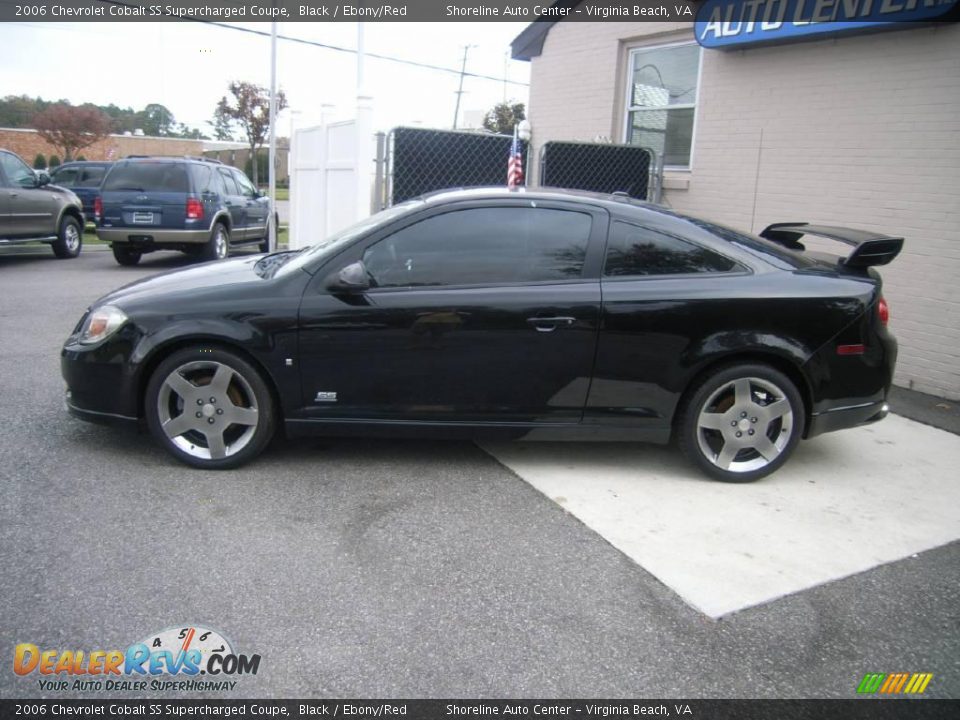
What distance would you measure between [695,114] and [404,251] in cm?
513

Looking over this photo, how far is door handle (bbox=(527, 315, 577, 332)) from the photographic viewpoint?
4.10 metres

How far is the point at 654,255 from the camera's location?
14.0ft

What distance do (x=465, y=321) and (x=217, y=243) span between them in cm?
1024

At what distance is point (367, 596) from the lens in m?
3.03

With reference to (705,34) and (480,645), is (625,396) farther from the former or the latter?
(705,34)

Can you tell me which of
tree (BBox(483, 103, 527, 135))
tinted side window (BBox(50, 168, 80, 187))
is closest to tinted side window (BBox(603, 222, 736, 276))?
tinted side window (BBox(50, 168, 80, 187))

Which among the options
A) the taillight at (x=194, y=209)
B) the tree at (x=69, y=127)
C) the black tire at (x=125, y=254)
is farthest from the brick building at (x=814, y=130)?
the tree at (x=69, y=127)

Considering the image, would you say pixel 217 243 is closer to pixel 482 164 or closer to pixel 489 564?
pixel 482 164

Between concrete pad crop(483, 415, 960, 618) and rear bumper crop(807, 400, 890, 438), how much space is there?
322 mm

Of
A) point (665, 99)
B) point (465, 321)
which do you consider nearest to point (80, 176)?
point (665, 99)

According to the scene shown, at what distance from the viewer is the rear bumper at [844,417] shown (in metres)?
4.26

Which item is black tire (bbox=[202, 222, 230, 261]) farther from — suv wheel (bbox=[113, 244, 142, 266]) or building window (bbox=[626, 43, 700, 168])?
building window (bbox=[626, 43, 700, 168])

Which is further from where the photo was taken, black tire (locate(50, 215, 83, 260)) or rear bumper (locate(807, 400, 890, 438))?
black tire (locate(50, 215, 83, 260))

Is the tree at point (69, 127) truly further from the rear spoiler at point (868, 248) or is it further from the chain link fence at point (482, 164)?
the rear spoiler at point (868, 248)
